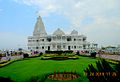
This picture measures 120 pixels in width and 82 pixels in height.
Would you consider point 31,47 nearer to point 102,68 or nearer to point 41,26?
point 41,26

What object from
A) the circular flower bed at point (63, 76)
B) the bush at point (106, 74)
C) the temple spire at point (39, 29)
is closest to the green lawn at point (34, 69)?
the circular flower bed at point (63, 76)

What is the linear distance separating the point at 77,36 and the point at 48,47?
10973mm

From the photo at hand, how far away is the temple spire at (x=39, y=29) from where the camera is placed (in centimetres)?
8364

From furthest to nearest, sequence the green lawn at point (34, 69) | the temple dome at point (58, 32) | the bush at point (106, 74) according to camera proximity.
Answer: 1. the temple dome at point (58, 32)
2. the green lawn at point (34, 69)
3. the bush at point (106, 74)

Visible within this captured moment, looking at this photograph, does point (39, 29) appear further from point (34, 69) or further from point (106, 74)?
point (106, 74)

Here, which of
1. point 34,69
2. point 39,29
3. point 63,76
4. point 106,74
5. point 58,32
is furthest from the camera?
point 39,29

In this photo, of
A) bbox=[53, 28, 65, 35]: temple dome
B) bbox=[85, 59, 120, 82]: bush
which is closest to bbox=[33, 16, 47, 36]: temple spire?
bbox=[53, 28, 65, 35]: temple dome

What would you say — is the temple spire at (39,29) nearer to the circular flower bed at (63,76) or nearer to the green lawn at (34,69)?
the green lawn at (34,69)

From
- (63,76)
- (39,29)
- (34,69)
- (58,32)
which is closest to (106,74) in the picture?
(63,76)

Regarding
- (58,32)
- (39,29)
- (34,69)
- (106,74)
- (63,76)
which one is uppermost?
(39,29)

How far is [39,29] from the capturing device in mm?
83938

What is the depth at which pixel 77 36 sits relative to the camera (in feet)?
255

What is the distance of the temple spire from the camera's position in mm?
83637

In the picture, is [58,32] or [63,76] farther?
[58,32]
